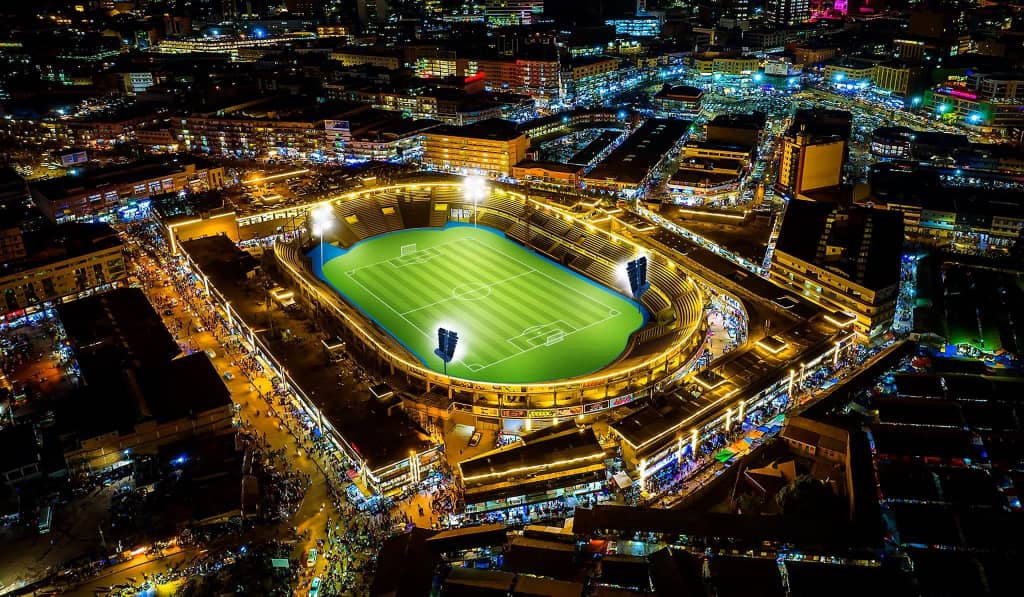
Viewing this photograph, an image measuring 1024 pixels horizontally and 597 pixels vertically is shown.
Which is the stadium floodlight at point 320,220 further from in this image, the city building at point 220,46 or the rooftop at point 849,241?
the city building at point 220,46

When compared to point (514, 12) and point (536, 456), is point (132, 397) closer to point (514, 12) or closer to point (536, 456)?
point (536, 456)

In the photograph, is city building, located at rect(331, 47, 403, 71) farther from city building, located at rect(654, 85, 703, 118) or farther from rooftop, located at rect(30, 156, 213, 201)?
rooftop, located at rect(30, 156, 213, 201)

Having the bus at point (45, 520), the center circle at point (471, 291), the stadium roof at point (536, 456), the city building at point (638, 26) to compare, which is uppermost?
the city building at point (638, 26)

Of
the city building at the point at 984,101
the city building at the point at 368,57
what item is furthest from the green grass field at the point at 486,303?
the city building at the point at 368,57

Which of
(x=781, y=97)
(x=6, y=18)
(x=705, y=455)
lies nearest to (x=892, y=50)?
(x=781, y=97)

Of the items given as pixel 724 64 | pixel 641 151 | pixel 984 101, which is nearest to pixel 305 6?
pixel 724 64
